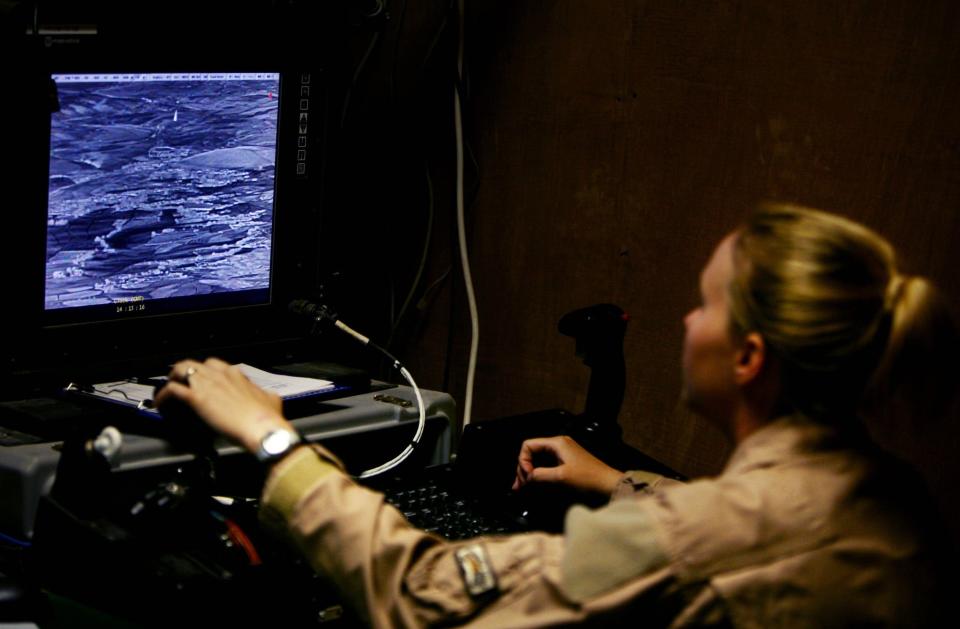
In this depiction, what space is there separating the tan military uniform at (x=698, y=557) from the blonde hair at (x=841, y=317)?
0.06m

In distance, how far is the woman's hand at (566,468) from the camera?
1513mm

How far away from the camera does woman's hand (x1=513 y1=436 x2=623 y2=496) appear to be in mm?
1513

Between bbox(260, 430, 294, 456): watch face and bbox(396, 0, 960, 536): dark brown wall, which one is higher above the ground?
bbox(396, 0, 960, 536): dark brown wall

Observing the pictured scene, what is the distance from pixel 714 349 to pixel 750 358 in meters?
0.04

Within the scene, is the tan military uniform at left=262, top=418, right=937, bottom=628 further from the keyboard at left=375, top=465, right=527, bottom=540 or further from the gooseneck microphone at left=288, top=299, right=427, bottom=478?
the gooseneck microphone at left=288, top=299, right=427, bottom=478

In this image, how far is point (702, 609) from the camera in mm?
979

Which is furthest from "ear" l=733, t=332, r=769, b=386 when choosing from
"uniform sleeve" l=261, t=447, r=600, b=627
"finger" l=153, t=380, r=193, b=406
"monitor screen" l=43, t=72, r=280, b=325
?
"monitor screen" l=43, t=72, r=280, b=325

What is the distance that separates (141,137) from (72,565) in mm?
543

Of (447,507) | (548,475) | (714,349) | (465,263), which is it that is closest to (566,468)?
(548,475)

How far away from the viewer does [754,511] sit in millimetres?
995

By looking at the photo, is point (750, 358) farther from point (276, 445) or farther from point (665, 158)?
point (665, 158)

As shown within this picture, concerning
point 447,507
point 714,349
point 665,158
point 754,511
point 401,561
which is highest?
point 665,158

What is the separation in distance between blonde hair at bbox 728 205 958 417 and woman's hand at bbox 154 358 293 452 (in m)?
0.51

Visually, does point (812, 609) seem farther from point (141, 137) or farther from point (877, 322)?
point (141, 137)
